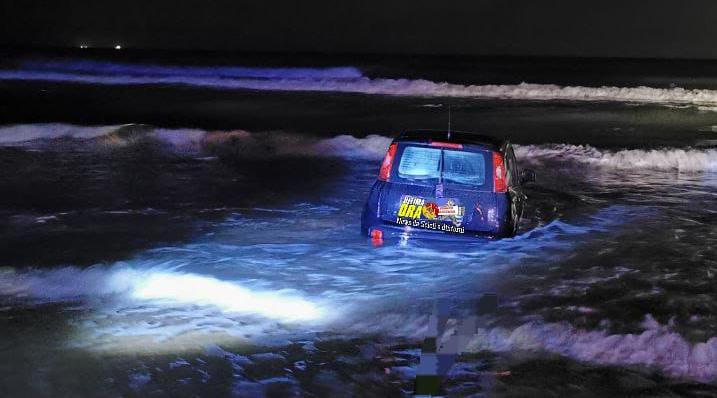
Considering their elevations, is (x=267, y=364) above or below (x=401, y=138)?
below

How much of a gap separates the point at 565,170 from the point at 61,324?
1494 cm

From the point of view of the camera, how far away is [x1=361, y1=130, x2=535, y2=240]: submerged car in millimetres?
9242

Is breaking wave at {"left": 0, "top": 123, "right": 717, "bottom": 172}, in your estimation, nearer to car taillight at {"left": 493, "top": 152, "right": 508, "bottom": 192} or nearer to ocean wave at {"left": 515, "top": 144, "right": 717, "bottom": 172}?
ocean wave at {"left": 515, "top": 144, "right": 717, "bottom": 172}

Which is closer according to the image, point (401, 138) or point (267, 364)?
point (267, 364)

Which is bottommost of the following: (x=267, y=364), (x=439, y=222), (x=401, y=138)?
(x=267, y=364)

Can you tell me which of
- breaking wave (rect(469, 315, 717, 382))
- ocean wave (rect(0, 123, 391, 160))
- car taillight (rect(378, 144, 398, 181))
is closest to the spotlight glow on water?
breaking wave (rect(469, 315, 717, 382))

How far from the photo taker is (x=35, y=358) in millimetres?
6430

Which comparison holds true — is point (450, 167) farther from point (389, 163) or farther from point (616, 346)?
point (616, 346)

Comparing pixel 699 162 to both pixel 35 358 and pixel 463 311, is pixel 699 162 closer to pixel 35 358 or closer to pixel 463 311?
pixel 463 311

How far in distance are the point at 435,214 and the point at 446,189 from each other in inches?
12.5

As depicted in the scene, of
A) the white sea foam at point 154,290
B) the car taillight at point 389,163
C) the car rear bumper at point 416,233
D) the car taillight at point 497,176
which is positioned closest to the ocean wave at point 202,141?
the car taillight at point 389,163

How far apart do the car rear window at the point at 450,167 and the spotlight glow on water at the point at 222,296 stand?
2.25 meters

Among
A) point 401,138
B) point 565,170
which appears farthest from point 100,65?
point 401,138

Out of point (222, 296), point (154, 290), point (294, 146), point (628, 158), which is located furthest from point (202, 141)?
point (222, 296)
